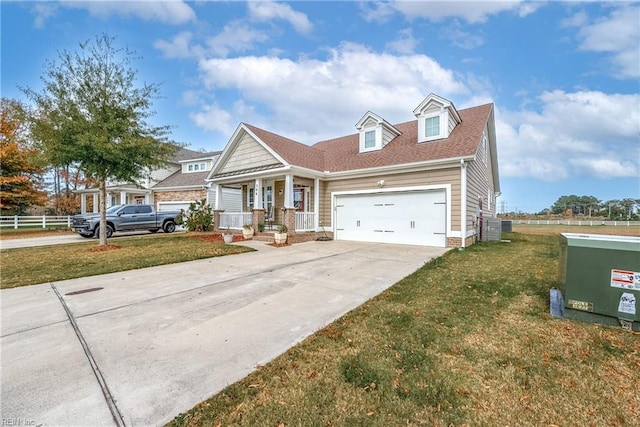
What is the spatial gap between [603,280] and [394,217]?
8201 mm

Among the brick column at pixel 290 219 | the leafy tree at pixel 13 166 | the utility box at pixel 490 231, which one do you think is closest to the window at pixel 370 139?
the brick column at pixel 290 219

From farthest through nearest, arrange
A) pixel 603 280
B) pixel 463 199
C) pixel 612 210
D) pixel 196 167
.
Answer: pixel 612 210, pixel 196 167, pixel 463 199, pixel 603 280

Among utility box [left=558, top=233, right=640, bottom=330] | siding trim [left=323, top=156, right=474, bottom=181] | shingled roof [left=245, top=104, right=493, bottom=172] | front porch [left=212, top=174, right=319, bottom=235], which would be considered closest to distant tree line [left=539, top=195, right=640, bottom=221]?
shingled roof [left=245, top=104, right=493, bottom=172]

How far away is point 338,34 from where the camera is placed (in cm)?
1292

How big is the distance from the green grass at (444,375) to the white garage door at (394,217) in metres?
6.63

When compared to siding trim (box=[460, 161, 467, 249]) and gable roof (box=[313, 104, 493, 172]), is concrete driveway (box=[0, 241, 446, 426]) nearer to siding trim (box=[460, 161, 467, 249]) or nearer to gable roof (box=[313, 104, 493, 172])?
siding trim (box=[460, 161, 467, 249])

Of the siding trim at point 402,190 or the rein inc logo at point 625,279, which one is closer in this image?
the rein inc logo at point 625,279

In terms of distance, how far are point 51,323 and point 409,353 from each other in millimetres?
4801

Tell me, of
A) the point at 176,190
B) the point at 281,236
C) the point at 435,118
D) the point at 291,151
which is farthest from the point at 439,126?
the point at 176,190

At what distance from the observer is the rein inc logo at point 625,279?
3.31m

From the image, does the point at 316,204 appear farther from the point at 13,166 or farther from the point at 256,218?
the point at 13,166

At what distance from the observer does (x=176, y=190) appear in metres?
21.5

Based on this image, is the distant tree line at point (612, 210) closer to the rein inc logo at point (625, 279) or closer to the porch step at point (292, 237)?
the porch step at point (292, 237)

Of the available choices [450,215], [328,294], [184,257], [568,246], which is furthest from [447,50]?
[184,257]
